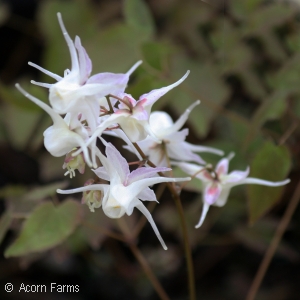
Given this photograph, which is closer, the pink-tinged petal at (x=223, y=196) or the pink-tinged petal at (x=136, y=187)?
the pink-tinged petal at (x=136, y=187)

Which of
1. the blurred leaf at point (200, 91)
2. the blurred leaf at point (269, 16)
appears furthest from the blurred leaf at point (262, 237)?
the blurred leaf at point (269, 16)

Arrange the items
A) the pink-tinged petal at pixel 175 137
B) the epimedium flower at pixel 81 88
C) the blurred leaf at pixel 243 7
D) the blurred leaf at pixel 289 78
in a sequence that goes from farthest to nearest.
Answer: the blurred leaf at pixel 243 7 < the blurred leaf at pixel 289 78 < the pink-tinged petal at pixel 175 137 < the epimedium flower at pixel 81 88

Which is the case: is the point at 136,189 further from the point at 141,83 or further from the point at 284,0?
the point at 284,0

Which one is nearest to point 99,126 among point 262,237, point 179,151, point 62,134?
point 62,134

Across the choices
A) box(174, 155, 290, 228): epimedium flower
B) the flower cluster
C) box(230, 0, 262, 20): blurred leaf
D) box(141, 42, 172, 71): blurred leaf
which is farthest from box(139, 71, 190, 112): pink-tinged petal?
box(230, 0, 262, 20): blurred leaf

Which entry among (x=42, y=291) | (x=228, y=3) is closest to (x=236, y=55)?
(x=228, y=3)

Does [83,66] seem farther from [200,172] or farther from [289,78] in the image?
[289,78]

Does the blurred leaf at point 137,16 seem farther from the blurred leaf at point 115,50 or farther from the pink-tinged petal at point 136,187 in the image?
the pink-tinged petal at point 136,187
